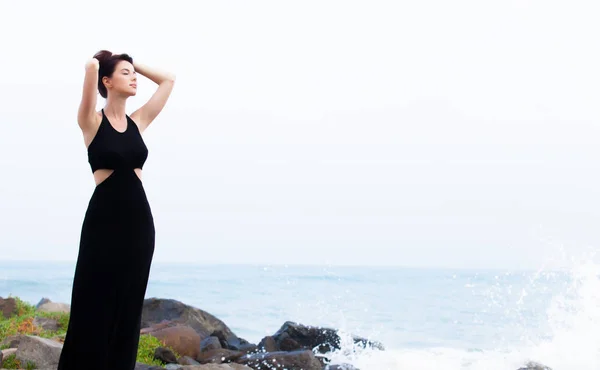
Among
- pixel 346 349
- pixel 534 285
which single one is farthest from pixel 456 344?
pixel 534 285

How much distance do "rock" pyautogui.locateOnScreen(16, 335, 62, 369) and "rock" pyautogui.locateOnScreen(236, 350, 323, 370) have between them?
2535 mm

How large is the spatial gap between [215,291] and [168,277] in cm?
835

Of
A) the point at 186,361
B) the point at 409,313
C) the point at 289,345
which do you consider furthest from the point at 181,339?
the point at 409,313

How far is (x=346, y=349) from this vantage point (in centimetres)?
1142

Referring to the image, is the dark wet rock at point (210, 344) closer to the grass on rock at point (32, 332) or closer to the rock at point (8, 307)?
the grass on rock at point (32, 332)

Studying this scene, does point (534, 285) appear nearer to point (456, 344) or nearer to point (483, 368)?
point (456, 344)

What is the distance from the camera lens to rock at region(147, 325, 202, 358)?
9310mm

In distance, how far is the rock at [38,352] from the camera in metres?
7.31

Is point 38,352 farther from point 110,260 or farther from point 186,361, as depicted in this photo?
point 110,260

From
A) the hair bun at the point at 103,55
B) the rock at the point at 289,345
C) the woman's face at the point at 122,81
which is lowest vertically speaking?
the rock at the point at 289,345

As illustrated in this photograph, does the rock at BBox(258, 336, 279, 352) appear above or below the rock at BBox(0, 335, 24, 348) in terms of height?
below

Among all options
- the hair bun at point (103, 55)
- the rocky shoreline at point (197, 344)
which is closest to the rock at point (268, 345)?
the rocky shoreline at point (197, 344)

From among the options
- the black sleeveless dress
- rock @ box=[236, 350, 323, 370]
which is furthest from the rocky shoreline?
the black sleeveless dress

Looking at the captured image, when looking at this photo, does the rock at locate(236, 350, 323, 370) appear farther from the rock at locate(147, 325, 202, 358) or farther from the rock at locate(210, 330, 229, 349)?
the rock at locate(210, 330, 229, 349)
